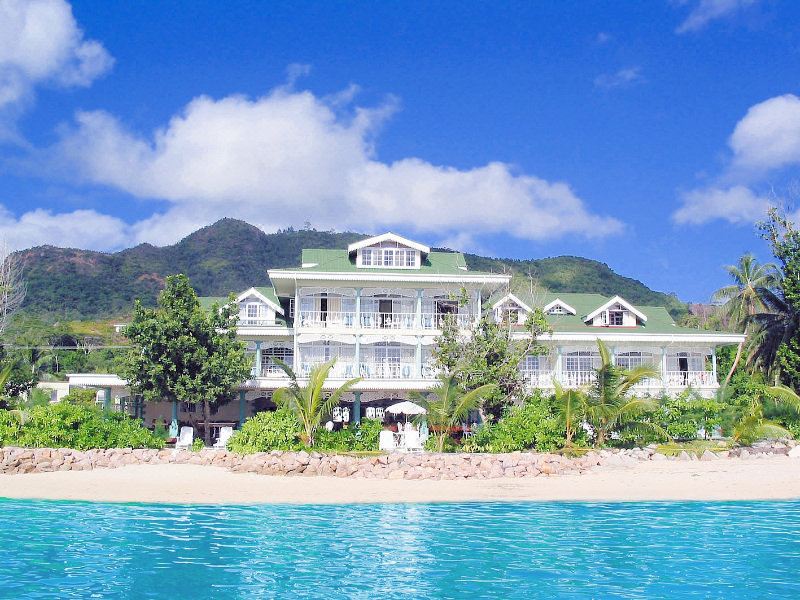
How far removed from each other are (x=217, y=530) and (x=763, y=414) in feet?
66.0

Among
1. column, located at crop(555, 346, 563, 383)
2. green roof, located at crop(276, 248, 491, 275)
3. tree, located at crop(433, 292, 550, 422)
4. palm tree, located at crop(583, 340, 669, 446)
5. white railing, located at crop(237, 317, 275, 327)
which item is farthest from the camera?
white railing, located at crop(237, 317, 275, 327)

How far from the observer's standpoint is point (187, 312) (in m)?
25.1

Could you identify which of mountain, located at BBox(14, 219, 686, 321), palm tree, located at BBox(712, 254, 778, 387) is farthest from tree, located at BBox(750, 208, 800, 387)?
mountain, located at BBox(14, 219, 686, 321)

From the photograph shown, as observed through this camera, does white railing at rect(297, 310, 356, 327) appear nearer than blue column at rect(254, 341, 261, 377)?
No

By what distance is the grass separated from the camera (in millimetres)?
22250

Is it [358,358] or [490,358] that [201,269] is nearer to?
[358,358]

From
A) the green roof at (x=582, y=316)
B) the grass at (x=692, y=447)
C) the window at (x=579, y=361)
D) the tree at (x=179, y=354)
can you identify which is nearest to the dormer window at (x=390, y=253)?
the green roof at (x=582, y=316)

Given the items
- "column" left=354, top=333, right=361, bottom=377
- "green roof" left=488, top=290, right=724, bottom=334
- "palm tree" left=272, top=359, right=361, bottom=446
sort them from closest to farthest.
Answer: "palm tree" left=272, top=359, right=361, bottom=446, "column" left=354, top=333, right=361, bottom=377, "green roof" left=488, top=290, right=724, bottom=334

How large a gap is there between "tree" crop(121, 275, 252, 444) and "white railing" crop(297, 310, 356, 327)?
16.8 feet

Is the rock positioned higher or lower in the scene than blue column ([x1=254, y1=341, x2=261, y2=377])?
lower

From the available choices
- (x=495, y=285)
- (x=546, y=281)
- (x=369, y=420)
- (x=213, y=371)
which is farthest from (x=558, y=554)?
(x=546, y=281)

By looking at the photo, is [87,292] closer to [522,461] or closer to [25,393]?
[25,393]

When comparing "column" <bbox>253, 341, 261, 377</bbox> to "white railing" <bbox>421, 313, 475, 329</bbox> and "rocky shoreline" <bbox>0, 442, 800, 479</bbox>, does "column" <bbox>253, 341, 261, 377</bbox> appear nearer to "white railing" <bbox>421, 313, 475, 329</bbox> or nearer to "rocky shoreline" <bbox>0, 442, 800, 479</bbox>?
"white railing" <bbox>421, 313, 475, 329</bbox>

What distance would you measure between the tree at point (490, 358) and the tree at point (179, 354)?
708cm
